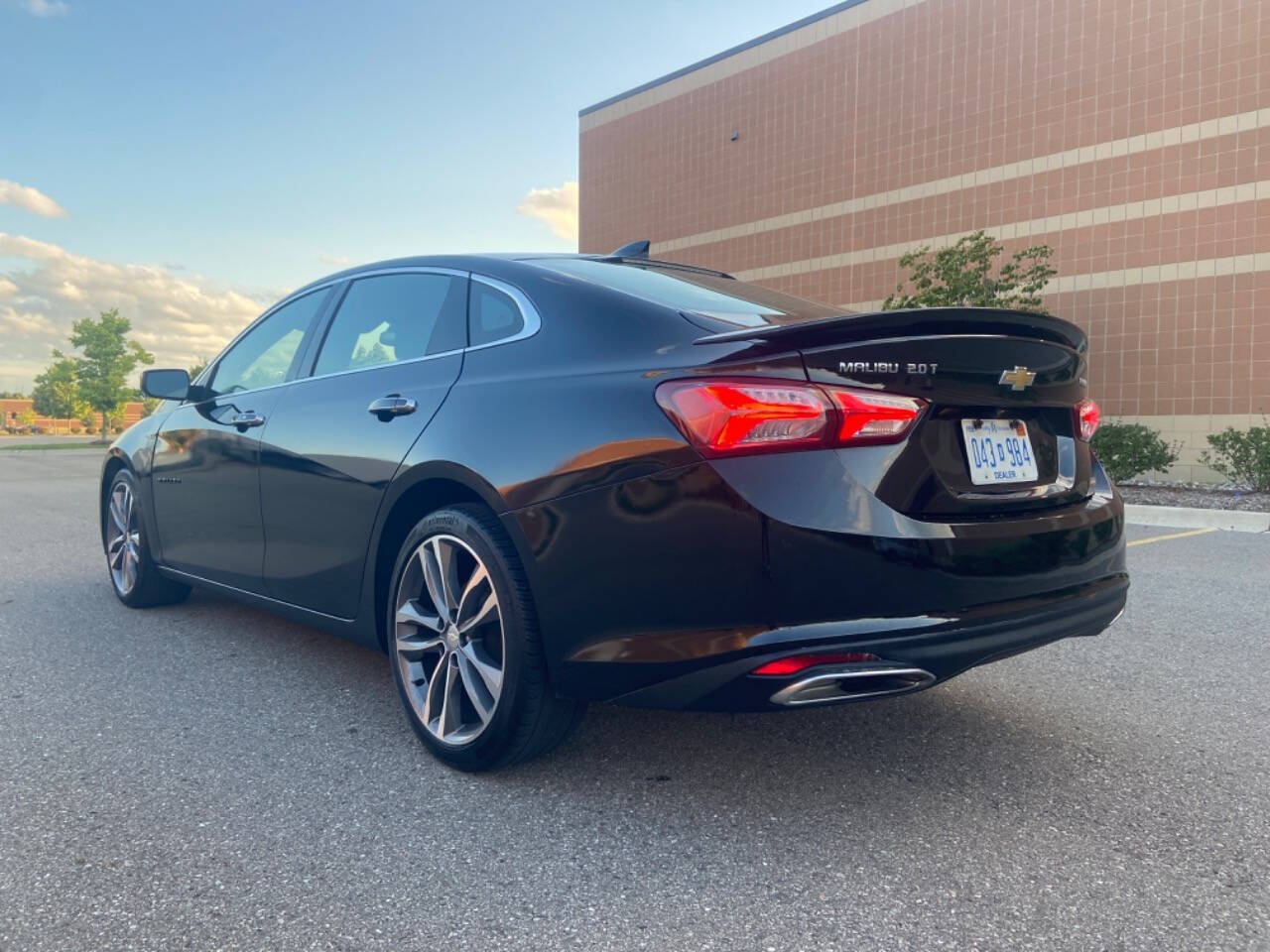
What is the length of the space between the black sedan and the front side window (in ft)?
2.07

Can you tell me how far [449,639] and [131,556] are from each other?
2.98m

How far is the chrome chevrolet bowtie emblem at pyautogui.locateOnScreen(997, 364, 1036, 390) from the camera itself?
2.50 m

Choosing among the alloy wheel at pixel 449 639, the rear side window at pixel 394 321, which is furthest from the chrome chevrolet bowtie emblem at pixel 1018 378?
the rear side window at pixel 394 321

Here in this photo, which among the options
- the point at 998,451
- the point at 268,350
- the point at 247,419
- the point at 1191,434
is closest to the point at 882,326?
the point at 998,451

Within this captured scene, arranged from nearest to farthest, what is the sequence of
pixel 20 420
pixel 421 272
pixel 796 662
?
1. pixel 796 662
2. pixel 421 272
3. pixel 20 420

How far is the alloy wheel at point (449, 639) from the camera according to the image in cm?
269

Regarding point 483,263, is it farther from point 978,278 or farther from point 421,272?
point 978,278

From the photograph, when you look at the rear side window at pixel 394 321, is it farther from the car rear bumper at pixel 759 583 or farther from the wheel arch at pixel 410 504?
the car rear bumper at pixel 759 583

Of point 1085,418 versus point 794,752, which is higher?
point 1085,418

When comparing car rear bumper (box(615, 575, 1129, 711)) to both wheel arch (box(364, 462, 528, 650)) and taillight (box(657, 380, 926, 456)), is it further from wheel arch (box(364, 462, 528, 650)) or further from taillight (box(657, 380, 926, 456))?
wheel arch (box(364, 462, 528, 650))

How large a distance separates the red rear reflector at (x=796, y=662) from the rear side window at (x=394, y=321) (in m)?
1.51

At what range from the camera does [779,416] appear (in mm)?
2195

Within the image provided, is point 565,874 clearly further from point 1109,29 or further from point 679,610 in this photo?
point 1109,29

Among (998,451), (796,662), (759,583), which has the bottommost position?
(796,662)
